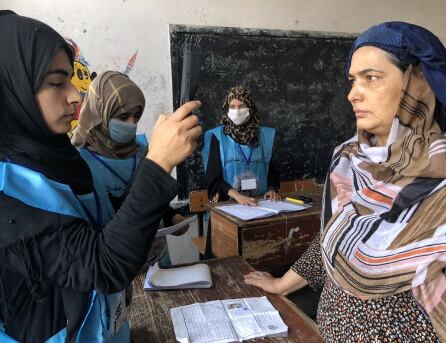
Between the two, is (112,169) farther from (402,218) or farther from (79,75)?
(79,75)

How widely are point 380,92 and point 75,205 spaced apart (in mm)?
787

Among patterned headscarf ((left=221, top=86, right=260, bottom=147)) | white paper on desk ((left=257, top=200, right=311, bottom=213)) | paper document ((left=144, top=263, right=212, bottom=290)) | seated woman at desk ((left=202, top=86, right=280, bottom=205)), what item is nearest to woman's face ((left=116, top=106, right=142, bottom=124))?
paper document ((left=144, top=263, right=212, bottom=290))

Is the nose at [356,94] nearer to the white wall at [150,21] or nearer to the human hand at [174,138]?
the human hand at [174,138]

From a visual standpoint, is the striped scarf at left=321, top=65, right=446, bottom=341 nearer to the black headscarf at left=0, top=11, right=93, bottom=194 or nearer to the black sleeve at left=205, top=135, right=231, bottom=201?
the black headscarf at left=0, top=11, right=93, bottom=194

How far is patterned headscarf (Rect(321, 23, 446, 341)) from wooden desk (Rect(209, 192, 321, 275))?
88 centimetres

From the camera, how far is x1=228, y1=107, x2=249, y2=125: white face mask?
2.75 meters

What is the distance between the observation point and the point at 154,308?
1.03 meters

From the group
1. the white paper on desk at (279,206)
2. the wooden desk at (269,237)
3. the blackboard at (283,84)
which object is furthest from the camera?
the blackboard at (283,84)

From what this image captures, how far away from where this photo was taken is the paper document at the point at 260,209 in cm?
197

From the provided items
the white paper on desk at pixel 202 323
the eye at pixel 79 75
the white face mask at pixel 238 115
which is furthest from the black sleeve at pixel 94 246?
the eye at pixel 79 75

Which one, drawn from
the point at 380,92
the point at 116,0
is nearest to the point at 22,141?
the point at 380,92

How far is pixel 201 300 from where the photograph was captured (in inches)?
42.5

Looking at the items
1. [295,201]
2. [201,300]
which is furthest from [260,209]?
[201,300]

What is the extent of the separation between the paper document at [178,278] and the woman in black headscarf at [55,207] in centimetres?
40
